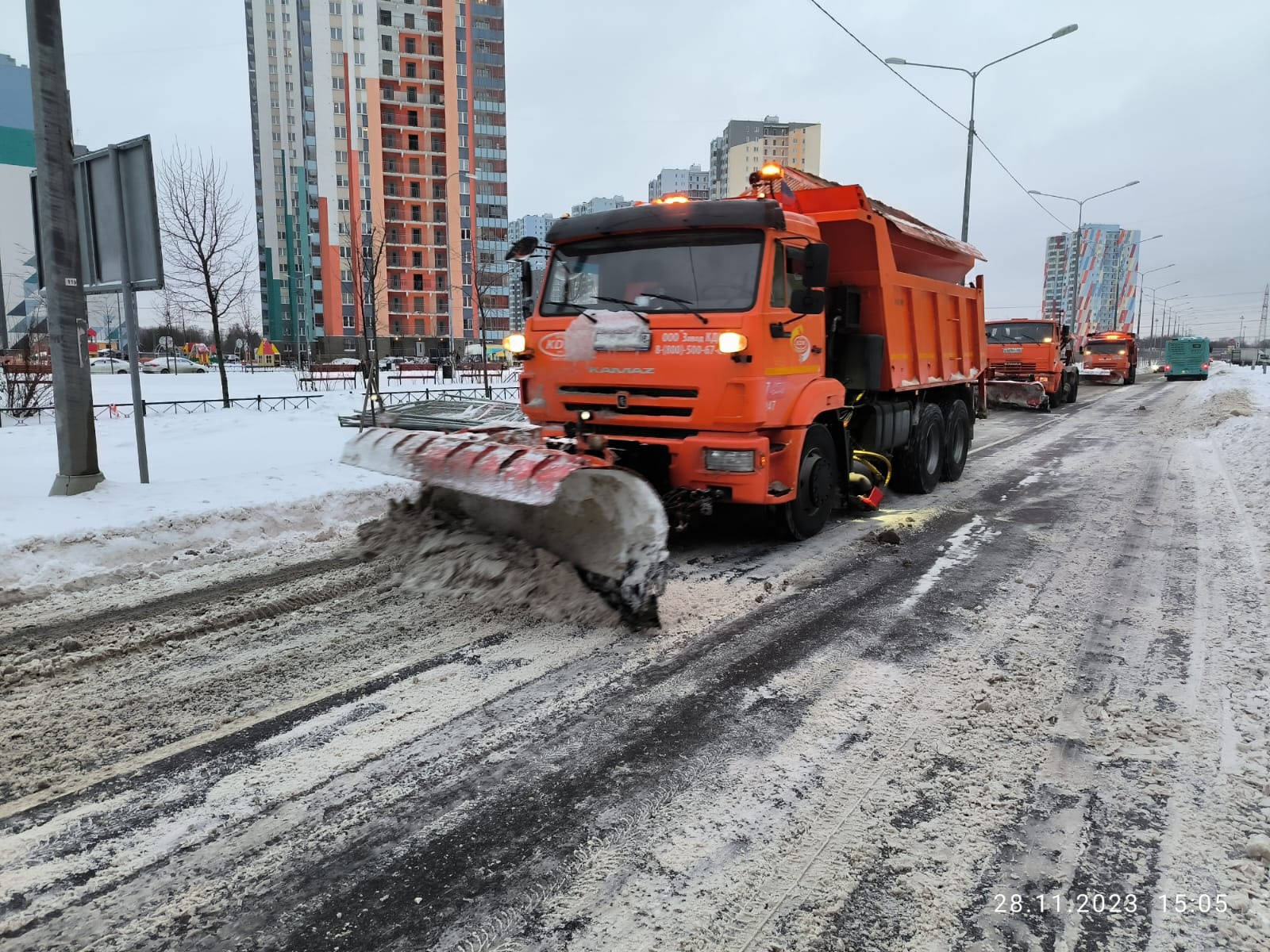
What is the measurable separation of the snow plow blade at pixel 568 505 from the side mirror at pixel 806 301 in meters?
2.26

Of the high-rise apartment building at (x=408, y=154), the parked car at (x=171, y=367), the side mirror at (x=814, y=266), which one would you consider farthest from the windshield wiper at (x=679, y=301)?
the high-rise apartment building at (x=408, y=154)

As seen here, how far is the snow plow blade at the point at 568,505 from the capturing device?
4.31 meters

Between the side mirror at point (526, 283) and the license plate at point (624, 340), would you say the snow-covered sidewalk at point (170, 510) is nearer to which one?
the side mirror at point (526, 283)

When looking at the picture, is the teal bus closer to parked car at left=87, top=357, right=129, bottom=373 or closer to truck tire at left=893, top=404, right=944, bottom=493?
truck tire at left=893, top=404, right=944, bottom=493

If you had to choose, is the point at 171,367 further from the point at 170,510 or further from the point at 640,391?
the point at 640,391

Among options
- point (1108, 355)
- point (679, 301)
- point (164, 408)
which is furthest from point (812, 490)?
point (1108, 355)

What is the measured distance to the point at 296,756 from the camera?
3.03 meters

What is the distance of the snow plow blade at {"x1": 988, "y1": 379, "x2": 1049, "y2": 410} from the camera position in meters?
20.5

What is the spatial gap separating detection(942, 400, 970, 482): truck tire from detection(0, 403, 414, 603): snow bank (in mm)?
6751

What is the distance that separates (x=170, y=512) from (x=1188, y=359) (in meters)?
48.3

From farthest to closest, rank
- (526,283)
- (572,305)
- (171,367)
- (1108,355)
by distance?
1. (171,367)
2. (1108,355)
3. (526,283)
4. (572,305)

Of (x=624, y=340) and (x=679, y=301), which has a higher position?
(x=679, y=301)

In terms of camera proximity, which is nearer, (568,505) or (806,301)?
(568,505)

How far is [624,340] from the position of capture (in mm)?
5789
